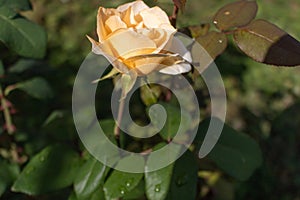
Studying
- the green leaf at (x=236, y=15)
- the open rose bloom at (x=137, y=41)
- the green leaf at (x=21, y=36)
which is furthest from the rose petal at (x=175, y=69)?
the green leaf at (x=21, y=36)

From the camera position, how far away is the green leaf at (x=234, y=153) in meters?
0.89

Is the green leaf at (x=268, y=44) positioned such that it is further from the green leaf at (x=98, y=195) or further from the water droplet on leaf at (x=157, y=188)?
the green leaf at (x=98, y=195)

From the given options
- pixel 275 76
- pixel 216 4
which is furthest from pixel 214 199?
pixel 216 4

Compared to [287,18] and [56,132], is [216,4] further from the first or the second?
[56,132]

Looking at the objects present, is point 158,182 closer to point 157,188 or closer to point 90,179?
point 157,188

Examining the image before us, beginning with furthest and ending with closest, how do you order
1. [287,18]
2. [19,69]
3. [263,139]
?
[287,18]
[263,139]
[19,69]

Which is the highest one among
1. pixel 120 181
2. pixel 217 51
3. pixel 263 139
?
pixel 217 51

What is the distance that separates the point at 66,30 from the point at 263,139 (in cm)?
102

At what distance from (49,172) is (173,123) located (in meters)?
0.23

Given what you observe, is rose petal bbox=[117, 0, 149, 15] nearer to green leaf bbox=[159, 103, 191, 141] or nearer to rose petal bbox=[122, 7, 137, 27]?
rose petal bbox=[122, 7, 137, 27]

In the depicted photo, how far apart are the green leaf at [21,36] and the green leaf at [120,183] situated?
0.78ft

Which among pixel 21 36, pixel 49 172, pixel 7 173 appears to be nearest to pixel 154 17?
pixel 21 36

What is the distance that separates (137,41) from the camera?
654 millimetres

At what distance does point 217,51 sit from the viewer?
0.75m
